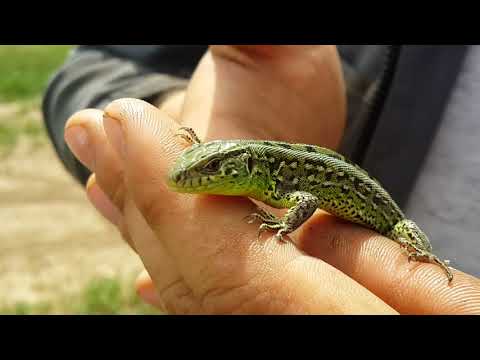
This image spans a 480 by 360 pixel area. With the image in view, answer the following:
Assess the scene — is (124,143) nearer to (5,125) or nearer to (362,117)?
(362,117)

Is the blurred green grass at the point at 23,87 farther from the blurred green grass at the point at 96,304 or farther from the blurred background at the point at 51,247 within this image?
the blurred green grass at the point at 96,304

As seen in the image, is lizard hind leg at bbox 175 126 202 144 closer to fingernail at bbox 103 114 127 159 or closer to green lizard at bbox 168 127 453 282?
green lizard at bbox 168 127 453 282

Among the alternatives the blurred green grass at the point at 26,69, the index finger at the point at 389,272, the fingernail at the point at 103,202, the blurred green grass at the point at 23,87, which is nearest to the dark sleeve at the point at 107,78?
the fingernail at the point at 103,202

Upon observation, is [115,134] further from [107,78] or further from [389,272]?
[107,78]

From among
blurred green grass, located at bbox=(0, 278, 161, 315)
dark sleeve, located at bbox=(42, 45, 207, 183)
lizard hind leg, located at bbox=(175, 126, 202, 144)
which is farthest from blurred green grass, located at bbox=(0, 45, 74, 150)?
lizard hind leg, located at bbox=(175, 126, 202, 144)

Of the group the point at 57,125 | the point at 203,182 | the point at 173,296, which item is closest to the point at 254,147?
the point at 203,182
